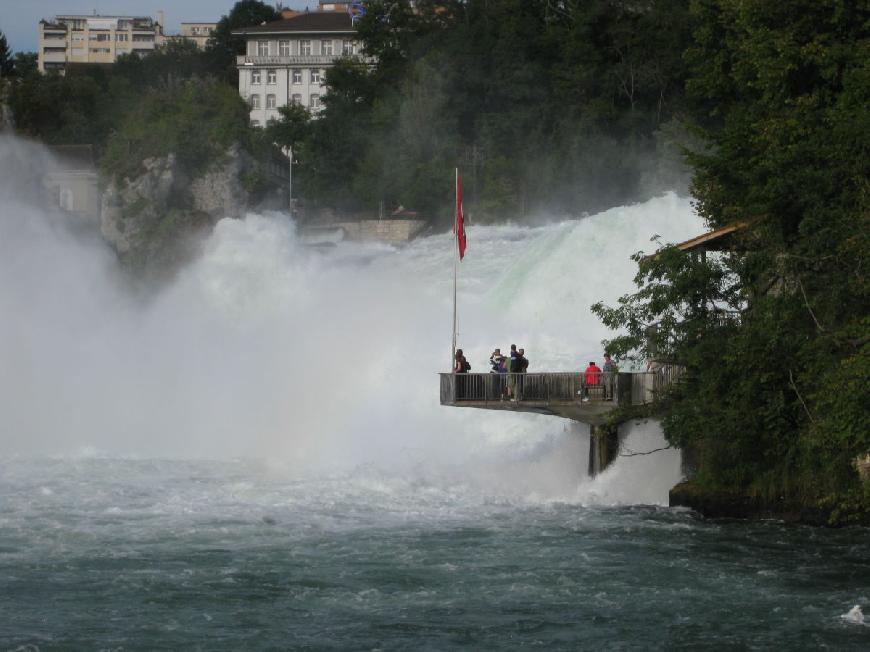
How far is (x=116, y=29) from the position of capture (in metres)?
173

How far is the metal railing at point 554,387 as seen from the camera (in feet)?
103

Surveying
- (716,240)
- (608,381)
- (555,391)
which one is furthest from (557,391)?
(716,240)

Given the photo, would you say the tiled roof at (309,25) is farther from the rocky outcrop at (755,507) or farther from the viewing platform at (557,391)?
the rocky outcrop at (755,507)

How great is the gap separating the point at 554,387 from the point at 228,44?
102m

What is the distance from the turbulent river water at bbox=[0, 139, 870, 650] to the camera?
22.4m

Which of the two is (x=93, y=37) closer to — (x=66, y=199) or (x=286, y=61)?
(x=286, y=61)

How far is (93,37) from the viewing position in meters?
174

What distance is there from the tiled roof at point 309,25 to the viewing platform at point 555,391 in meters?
93.2

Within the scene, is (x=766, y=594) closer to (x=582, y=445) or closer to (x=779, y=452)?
(x=779, y=452)

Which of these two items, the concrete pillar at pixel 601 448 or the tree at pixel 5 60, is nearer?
the concrete pillar at pixel 601 448

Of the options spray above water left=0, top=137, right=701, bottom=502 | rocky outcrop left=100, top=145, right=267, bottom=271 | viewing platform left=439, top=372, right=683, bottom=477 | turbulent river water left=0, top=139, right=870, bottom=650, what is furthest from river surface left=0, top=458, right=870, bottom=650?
rocky outcrop left=100, top=145, right=267, bottom=271

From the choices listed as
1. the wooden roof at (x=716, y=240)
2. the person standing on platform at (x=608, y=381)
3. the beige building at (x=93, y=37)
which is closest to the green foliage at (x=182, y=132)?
the wooden roof at (x=716, y=240)

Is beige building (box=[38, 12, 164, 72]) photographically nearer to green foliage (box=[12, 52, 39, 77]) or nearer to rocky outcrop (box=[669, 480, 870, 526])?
green foliage (box=[12, 52, 39, 77])

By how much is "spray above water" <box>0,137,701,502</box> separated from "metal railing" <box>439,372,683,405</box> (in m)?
2.19
